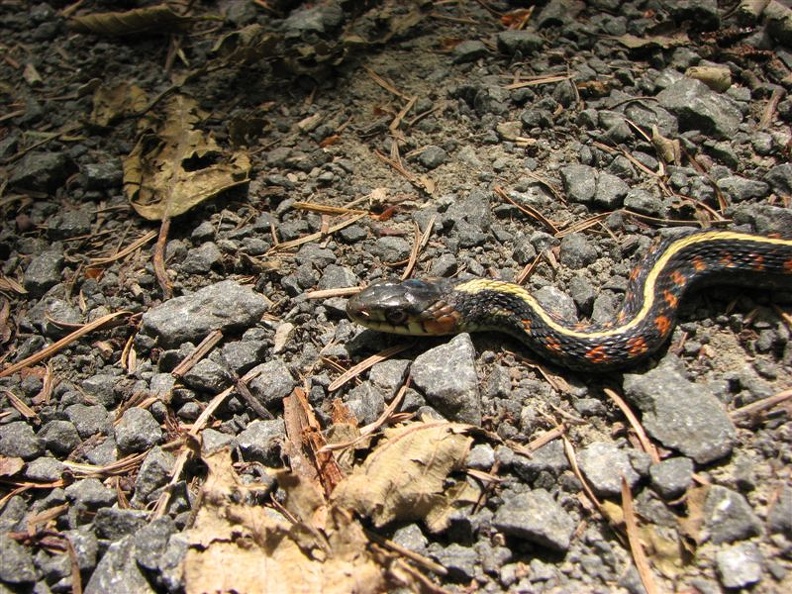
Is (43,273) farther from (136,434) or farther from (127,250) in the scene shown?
(136,434)

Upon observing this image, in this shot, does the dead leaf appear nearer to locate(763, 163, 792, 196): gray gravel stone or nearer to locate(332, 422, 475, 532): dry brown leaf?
locate(763, 163, 792, 196): gray gravel stone

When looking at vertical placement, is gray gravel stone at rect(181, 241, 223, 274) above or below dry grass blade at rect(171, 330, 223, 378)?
above

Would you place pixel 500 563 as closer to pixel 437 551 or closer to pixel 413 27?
pixel 437 551

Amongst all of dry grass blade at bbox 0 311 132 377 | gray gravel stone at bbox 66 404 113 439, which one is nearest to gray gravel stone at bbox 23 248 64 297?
dry grass blade at bbox 0 311 132 377

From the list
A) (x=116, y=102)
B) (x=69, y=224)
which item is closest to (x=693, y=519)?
(x=69, y=224)

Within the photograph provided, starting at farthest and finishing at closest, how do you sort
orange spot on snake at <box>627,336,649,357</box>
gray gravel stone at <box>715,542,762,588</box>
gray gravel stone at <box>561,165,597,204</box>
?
1. gray gravel stone at <box>561,165,597,204</box>
2. orange spot on snake at <box>627,336,649,357</box>
3. gray gravel stone at <box>715,542,762,588</box>

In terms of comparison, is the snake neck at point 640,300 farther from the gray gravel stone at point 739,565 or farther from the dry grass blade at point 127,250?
the dry grass blade at point 127,250
